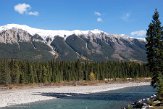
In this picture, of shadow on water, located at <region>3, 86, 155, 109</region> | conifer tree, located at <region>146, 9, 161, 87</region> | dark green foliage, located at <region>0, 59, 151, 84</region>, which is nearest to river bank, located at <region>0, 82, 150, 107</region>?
shadow on water, located at <region>3, 86, 155, 109</region>

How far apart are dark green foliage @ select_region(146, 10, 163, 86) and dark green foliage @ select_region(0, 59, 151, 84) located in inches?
3439

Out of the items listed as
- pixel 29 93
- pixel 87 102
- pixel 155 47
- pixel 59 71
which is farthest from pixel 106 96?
pixel 59 71

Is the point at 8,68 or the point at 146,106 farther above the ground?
the point at 8,68

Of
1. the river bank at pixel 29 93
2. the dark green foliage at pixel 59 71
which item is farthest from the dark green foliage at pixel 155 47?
the dark green foliage at pixel 59 71

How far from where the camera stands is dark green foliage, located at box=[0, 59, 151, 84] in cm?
14812

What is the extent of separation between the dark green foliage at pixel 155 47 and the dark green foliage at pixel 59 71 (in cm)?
8735

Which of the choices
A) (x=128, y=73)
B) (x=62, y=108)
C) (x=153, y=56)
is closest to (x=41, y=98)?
(x=62, y=108)

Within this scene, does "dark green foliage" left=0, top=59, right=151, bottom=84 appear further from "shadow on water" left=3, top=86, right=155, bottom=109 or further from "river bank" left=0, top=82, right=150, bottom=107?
"shadow on water" left=3, top=86, right=155, bottom=109

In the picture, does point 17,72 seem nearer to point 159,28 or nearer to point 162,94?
point 159,28

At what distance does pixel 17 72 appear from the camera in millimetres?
146875

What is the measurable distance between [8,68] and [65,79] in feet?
104

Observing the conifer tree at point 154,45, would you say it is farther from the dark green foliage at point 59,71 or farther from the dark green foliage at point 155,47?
the dark green foliage at point 59,71

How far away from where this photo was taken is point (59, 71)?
16625 centimetres

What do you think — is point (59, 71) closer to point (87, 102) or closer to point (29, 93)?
point (29, 93)
